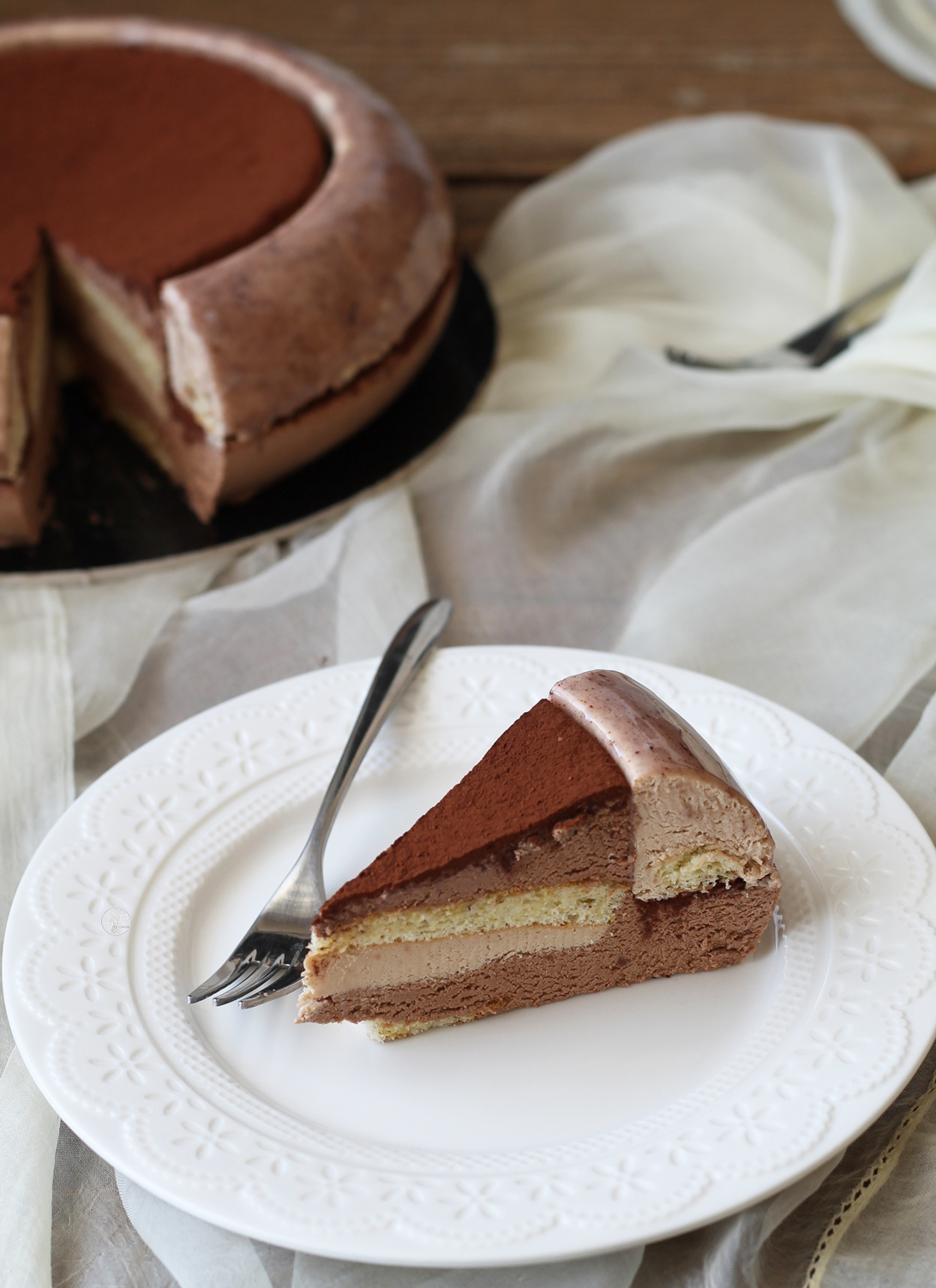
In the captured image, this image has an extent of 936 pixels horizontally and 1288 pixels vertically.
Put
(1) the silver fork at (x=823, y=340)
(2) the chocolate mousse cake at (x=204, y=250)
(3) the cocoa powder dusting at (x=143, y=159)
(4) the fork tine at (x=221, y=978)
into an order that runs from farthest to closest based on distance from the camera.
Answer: (1) the silver fork at (x=823, y=340) < (3) the cocoa powder dusting at (x=143, y=159) < (2) the chocolate mousse cake at (x=204, y=250) < (4) the fork tine at (x=221, y=978)

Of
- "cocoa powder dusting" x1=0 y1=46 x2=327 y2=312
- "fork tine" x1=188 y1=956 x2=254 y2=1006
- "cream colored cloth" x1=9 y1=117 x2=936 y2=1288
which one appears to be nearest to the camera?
"fork tine" x1=188 y1=956 x2=254 y2=1006

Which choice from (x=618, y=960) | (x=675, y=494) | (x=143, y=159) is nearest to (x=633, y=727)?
(x=618, y=960)

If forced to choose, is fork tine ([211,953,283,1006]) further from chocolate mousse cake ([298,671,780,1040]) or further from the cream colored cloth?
the cream colored cloth

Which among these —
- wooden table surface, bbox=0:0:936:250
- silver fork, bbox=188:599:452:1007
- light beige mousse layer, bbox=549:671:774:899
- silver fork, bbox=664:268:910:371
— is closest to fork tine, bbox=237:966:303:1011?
silver fork, bbox=188:599:452:1007

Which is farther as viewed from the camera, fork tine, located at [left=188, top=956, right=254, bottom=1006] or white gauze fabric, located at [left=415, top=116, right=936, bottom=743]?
white gauze fabric, located at [left=415, top=116, right=936, bottom=743]

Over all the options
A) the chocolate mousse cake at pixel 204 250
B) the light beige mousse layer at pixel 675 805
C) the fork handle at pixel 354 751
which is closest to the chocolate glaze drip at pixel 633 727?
the light beige mousse layer at pixel 675 805

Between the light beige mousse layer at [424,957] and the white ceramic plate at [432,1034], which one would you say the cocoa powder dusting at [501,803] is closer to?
the light beige mousse layer at [424,957]
